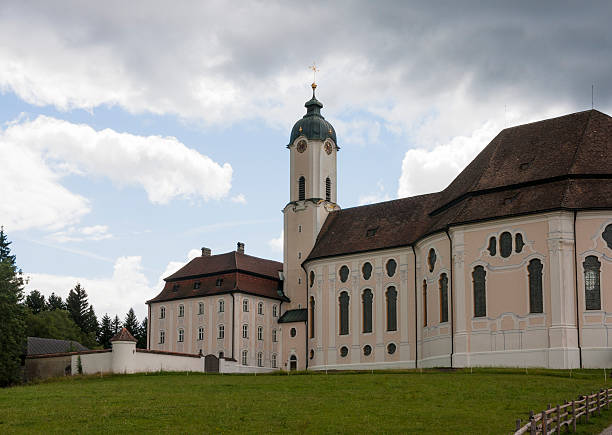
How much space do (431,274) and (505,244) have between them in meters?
6.61

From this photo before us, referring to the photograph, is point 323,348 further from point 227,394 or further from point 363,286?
point 227,394

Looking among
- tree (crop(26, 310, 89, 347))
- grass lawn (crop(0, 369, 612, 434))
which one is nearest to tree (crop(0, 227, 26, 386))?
grass lawn (crop(0, 369, 612, 434))

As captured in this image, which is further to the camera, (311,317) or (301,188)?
(301,188)

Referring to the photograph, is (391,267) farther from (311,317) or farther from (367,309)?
(311,317)

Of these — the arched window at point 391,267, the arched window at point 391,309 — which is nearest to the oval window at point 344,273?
the arched window at point 391,267

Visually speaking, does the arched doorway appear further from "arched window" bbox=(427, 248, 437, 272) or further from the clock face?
the clock face

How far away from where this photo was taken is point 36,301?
11844 cm

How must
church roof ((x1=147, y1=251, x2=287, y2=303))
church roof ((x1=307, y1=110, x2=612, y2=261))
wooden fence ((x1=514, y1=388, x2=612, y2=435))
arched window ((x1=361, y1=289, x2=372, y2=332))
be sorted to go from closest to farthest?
wooden fence ((x1=514, y1=388, x2=612, y2=435)), church roof ((x1=307, y1=110, x2=612, y2=261)), arched window ((x1=361, y1=289, x2=372, y2=332)), church roof ((x1=147, y1=251, x2=287, y2=303))

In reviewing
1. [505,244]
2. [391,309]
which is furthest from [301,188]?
[505,244]

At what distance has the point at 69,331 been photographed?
97.5 meters

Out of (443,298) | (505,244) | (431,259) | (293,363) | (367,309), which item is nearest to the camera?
(505,244)

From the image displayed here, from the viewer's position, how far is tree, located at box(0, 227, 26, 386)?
51969 mm

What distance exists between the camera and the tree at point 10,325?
51969 mm

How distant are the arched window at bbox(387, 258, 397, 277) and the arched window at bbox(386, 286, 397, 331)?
41.7 inches
